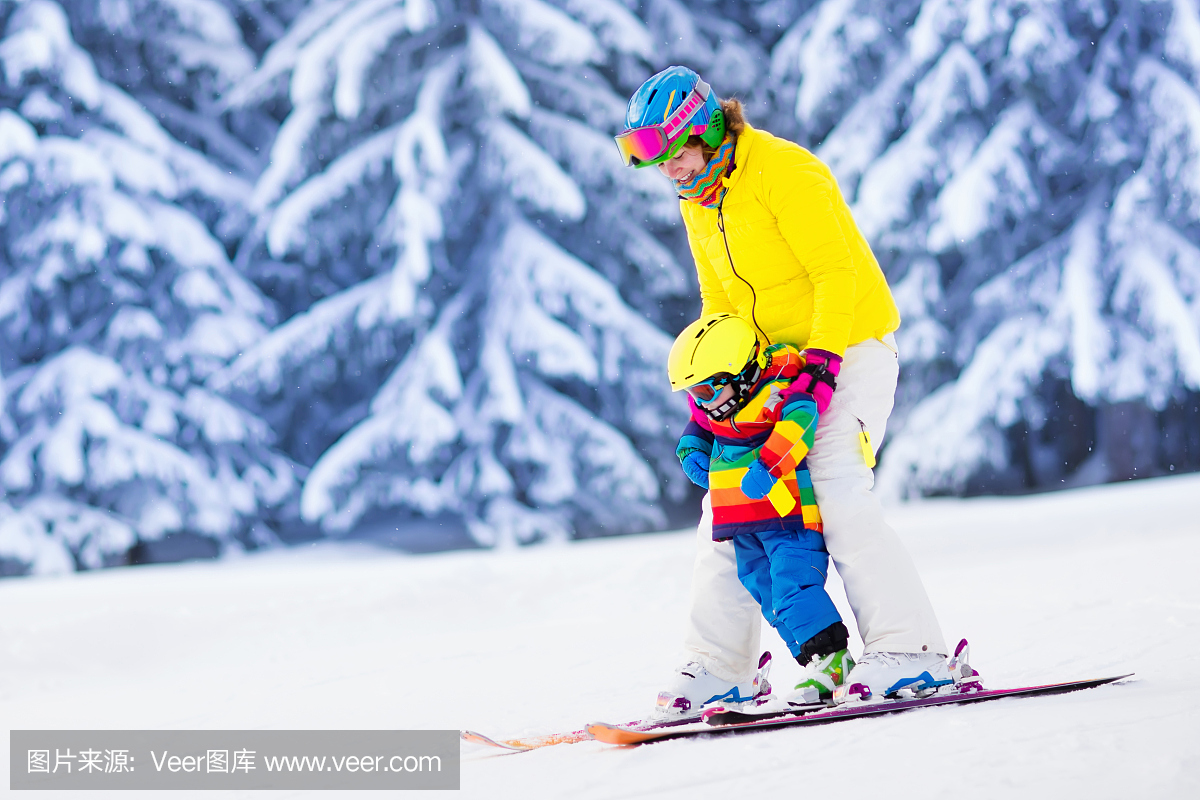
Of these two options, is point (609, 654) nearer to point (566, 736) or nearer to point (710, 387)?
point (566, 736)

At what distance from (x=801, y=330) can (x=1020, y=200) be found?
270 inches

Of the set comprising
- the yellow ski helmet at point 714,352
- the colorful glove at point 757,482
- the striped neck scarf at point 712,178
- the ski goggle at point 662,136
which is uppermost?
the ski goggle at point 662,136

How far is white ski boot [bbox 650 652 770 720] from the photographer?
306 centimetres

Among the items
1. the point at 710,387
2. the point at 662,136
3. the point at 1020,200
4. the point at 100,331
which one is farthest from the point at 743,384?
the point at 100,331

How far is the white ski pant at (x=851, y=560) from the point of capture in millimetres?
2885

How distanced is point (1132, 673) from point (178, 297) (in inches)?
327

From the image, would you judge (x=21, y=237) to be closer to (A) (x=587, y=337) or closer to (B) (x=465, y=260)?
(B) (x=465, y=260)

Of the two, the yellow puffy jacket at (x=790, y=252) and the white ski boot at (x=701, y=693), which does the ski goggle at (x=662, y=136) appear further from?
the white ski boot at (x=701, y=693)

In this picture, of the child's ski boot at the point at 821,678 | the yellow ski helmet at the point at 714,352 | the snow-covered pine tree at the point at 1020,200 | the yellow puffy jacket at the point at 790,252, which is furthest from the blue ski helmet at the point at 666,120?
the snow-covered pine tree at the point at 1020,200

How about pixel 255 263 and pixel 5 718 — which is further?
pixel 255 263

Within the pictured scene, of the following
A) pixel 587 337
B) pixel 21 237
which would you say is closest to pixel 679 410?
pixel 587 337

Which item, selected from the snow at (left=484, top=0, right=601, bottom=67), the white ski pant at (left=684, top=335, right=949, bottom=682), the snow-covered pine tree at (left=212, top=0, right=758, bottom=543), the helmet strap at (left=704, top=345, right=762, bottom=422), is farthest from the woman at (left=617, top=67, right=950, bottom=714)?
the snow at (left=484, top=0, right=601, bottom=67)

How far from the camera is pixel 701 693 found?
121 inches

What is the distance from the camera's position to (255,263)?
401 inches
